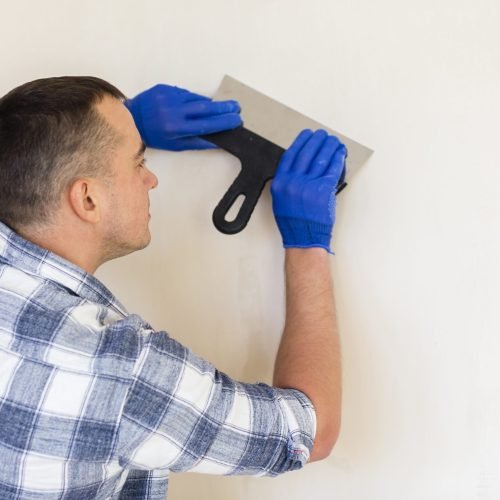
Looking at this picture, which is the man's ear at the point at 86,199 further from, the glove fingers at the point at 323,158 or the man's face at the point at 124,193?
the glove fingers at the point at 323,158

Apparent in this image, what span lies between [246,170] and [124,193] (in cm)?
22

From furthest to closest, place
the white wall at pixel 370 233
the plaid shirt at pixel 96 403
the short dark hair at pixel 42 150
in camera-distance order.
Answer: the white wall at pixel 370 233, the short dark hair at pixel 42 150, the plaid shirt at pixel 96 403

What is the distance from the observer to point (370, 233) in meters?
0.94

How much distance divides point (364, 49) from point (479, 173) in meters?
0.26

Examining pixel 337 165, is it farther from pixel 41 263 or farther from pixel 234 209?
pixel 41 263

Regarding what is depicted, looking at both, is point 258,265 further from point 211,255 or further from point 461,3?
point 461,3

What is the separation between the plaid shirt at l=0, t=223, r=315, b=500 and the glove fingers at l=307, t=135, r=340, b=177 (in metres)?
0.35

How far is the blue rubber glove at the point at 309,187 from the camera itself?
2.95ft

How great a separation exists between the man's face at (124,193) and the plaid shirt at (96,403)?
103 millimetres

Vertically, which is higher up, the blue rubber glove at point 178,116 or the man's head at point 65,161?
the blue rubber glove at point 178,116

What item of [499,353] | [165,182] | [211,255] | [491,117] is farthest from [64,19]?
[499,353]

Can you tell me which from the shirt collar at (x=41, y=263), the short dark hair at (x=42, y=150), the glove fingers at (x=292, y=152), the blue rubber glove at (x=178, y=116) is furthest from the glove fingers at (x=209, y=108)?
the shirt collar at (x=41, y=263)

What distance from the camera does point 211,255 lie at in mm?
1013

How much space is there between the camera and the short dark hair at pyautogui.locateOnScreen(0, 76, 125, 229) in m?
0.76
